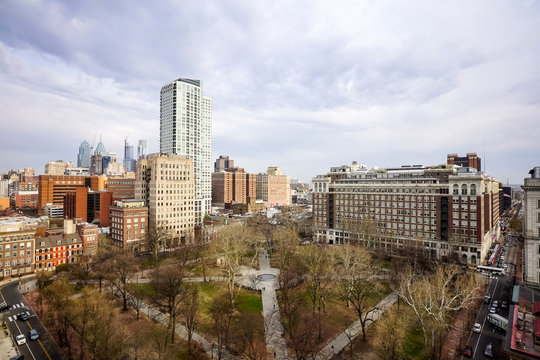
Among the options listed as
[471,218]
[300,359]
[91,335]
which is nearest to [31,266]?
[91,335]

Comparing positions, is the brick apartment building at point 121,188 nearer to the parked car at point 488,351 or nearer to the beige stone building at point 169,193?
the beige stone building at point 169,193

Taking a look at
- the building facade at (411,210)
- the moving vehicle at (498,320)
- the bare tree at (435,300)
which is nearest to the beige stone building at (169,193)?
the building facade at (411,210)

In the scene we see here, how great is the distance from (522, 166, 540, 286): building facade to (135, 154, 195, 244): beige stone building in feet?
347

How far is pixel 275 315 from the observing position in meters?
55.9

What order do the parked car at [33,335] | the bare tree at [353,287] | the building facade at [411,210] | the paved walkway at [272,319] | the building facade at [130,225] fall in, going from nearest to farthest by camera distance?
the paved walkway at [272,319], the parked car at [33,335], the bare tree at [353,287], the building facade at [411,210], the building facade at [130,225]

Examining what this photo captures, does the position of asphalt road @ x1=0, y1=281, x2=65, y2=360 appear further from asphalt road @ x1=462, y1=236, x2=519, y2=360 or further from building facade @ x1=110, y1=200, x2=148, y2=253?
asphalt road @ x1=462, y1=236, x2=519, y2=360

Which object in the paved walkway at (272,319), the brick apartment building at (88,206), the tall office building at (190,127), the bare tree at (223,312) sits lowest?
the paved walkway at (272,319)

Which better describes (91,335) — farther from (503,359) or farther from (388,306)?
(503,359)

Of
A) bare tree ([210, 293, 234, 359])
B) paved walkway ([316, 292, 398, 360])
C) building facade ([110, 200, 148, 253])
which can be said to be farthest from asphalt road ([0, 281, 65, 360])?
paved walkway ([316, 292, 398, 360])

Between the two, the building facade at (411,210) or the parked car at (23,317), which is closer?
the parked car at (23,317)

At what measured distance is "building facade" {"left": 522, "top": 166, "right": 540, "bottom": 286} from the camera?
182 ft

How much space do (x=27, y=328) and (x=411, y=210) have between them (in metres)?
115

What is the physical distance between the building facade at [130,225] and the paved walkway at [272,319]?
2063 inches

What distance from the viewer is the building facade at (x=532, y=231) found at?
182 ft
